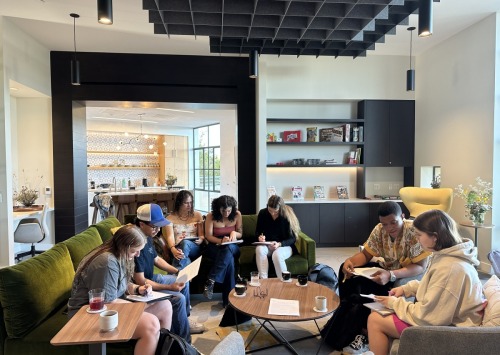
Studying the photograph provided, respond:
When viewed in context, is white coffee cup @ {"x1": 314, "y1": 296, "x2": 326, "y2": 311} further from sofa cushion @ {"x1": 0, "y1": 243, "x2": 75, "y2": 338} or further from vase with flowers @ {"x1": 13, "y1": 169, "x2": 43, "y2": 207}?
vase with flowers @ {"x1": 13, "y1": 169, "x2": 43, "y2": 207}

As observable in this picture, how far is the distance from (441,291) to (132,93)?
17.1ft

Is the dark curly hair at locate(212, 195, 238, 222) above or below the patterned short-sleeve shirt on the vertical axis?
above

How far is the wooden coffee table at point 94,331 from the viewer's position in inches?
57.9

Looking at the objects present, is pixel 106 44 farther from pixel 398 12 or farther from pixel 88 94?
pixel 398 12

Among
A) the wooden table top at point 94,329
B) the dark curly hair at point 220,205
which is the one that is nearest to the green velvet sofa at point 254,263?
the dark curly hair at point 220,205

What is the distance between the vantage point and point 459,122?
16.3ft

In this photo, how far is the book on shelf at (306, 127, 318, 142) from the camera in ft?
19.8

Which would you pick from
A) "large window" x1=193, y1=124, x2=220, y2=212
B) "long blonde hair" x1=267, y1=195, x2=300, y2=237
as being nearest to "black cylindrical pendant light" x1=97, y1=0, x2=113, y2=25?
"long blonde hair" x1=267, y1=195, x2=300, y2=237

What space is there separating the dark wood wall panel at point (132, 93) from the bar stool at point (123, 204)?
8.47 ft

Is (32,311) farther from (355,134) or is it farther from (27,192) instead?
(355,134)

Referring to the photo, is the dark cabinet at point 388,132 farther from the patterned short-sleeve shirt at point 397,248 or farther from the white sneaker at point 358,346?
the white sneaker at point 358,346

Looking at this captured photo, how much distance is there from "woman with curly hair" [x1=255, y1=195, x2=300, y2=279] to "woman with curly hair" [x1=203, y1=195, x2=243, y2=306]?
0.27 m

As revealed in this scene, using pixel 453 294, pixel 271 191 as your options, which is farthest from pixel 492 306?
pixel 271 191

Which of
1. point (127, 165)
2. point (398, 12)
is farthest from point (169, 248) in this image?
point (127, 165)
